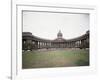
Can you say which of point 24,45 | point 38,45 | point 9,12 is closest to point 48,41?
point 38,45

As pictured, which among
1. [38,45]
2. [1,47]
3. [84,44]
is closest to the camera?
[1,47]

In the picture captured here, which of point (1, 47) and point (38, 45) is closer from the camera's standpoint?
point (1, 47)

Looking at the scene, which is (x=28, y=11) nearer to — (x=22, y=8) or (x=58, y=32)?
(x=22, y=8)

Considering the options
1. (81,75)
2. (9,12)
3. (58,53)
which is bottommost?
(81,75)

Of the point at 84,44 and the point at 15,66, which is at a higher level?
the point at 84,44

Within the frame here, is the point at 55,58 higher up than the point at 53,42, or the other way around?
the point at 53,42

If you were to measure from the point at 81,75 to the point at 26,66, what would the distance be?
A: 1.96 feet

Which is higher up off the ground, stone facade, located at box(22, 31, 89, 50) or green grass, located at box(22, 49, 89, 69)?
stone facade, located at box(22, 31, 89, 50)

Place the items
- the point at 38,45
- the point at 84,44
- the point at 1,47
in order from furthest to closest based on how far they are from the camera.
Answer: the point at 84,44 → the point at 38,45 → the point at 1,47

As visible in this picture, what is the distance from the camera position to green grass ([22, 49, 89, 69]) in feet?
5.82

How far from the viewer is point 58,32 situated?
6.04 ft

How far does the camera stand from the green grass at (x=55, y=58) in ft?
5.82

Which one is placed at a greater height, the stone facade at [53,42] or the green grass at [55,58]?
the stone facade at [53,42]

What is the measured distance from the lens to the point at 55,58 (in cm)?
184
